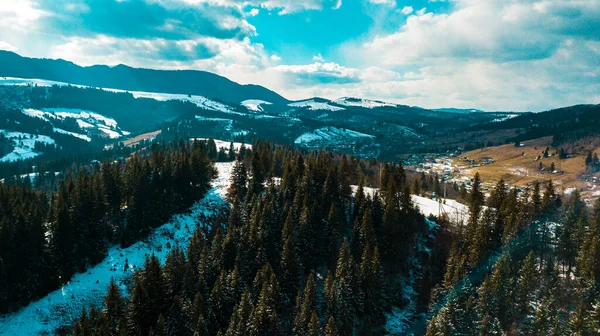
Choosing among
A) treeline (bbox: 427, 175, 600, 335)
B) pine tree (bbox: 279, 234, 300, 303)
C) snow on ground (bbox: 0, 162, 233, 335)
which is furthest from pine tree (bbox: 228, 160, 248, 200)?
treeline (bbox: 427, 175, 600, 335)

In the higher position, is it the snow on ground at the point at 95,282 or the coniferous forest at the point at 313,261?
the coniferous forest at the point at 313,261

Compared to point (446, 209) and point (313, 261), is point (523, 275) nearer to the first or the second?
point (313, 261)

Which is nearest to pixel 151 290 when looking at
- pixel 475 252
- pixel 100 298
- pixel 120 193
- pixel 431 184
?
pixel 100 298

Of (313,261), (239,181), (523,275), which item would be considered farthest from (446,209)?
(239,181)

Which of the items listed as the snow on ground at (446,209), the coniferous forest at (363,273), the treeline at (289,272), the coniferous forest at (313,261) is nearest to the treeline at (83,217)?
the coniferous forest at (313,261)

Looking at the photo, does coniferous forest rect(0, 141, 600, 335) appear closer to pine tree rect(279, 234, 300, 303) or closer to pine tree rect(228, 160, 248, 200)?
pine tree rect(279, 234, 300, 303)

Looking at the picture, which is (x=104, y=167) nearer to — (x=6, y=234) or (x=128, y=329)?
(x=6, y=234)

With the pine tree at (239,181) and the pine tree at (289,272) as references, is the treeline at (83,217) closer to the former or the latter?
the pine tree at (239,181)
